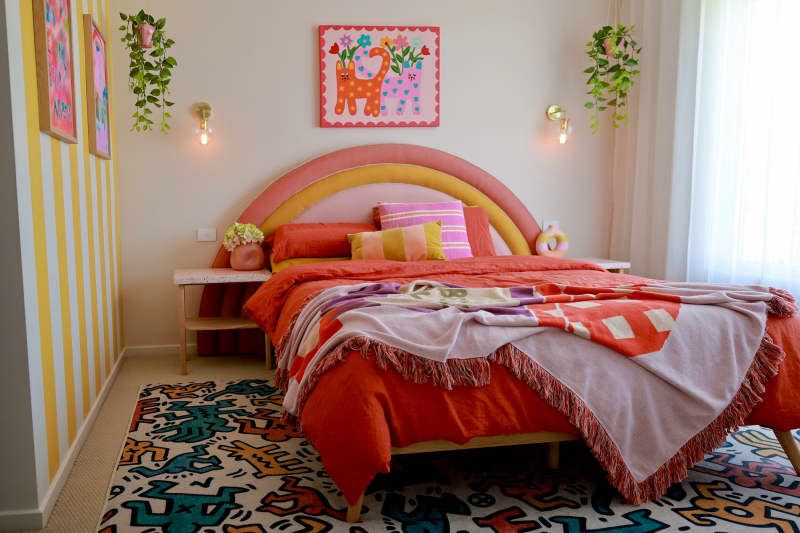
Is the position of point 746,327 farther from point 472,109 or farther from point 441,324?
point 472,109

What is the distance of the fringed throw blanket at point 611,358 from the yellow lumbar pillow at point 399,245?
4.78ft

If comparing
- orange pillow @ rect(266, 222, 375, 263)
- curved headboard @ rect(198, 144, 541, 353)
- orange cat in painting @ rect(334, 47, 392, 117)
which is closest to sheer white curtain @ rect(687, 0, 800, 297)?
curved headboard @ rect(198, 144, 541, 353)

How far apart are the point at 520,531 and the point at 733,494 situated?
772mm

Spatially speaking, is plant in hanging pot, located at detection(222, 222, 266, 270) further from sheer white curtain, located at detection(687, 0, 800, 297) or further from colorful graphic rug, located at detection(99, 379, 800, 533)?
sheer white curtain, located at detection(687, 0, 800, 297)

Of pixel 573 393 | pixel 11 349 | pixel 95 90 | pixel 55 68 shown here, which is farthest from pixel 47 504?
pixel 95 90

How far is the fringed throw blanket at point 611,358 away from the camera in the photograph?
192cm

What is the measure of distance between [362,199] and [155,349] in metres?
1.62

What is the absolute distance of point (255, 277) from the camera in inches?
145

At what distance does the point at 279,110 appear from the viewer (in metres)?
4.14

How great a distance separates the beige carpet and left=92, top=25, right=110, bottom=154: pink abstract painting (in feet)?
3.97

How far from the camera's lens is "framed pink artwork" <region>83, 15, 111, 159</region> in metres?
2.97

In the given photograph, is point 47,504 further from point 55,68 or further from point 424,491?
point 55,68

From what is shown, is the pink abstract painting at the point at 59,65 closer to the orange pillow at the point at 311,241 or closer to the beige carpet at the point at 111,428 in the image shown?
the beige carpet at the point at 111,428

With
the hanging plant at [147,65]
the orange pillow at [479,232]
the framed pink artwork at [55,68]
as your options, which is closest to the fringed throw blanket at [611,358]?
the framed pink artwork at [55,68]
